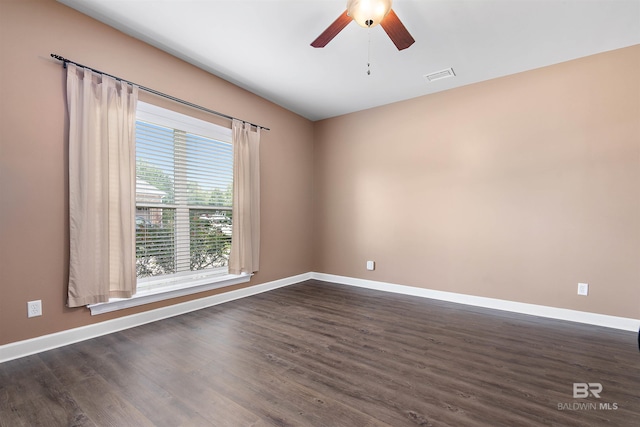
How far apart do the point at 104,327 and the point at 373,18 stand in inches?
135

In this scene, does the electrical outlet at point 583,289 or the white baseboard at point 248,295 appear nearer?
the white baseboard at point 248,295

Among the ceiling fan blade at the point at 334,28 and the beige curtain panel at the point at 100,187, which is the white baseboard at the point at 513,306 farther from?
the ceiling fan blade at the point at 334,28

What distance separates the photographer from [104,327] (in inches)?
101

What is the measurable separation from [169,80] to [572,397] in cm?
439

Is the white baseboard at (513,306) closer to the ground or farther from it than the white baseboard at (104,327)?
closer to the ground

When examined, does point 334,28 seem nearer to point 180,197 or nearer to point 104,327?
point 180,197

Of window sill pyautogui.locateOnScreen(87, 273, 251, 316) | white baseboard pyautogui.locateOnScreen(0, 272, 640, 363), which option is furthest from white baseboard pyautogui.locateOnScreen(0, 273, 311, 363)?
window sill pyautogui.locateOnScreen(87, 273, 251, 316)


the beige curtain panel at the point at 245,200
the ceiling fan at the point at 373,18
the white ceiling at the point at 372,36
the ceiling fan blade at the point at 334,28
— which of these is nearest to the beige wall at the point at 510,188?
the white ceiling at the point at 372,36

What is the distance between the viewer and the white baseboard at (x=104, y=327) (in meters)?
2.14

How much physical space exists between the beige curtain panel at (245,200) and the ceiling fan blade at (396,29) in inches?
91.6

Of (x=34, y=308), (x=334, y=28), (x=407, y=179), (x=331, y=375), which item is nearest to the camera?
(x=331, y=375)

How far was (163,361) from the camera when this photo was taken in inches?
83.6

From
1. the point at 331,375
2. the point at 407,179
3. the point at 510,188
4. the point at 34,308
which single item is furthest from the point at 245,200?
the point at 510,188

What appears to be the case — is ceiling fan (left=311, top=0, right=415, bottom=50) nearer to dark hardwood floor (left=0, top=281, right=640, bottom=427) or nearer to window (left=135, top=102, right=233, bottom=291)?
window (left=135, top=102, right=233, bottom=291)
